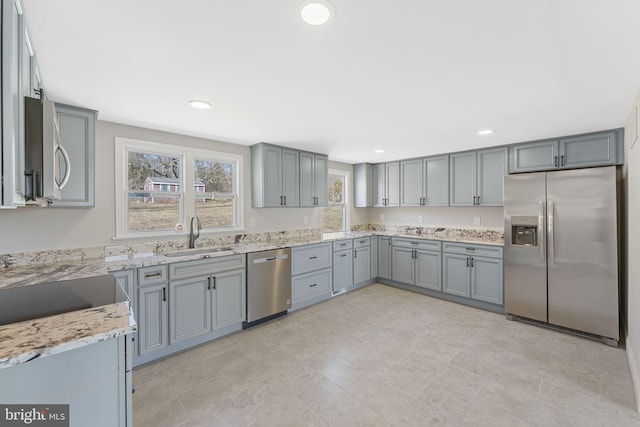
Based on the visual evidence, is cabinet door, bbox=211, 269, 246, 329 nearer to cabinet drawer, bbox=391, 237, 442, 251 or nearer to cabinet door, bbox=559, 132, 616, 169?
cabinet drawer, bbox=391, 237, 442, 251

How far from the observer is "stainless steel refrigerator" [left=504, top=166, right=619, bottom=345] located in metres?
2.87

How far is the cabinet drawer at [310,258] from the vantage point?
3.72 metres

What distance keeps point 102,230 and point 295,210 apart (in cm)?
247

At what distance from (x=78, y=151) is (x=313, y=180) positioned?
2793mm

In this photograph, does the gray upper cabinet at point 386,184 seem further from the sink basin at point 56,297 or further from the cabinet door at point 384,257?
the sink basin at point 56,297

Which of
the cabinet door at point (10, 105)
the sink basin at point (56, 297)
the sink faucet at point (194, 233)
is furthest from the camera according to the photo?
the sink faucet at point (194, 233)

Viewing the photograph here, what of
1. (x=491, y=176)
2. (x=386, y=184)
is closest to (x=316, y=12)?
(x=491, y=176)

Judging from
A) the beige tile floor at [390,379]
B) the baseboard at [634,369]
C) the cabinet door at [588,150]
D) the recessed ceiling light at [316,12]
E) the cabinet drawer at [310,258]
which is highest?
the recessed ceiling light at [316,12]

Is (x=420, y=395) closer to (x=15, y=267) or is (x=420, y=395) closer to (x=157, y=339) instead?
(x=157, y=339)

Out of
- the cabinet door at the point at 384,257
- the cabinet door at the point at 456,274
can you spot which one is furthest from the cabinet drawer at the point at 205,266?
the cabinet door at the point at 456,274

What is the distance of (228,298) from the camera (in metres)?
3.03

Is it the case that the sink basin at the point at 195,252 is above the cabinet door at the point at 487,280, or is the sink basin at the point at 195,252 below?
above

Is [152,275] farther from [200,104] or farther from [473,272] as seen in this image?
[473,272]

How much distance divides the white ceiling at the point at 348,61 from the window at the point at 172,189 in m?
0.46
